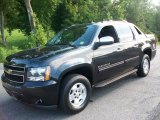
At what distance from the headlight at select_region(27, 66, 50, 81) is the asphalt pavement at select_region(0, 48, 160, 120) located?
67cm

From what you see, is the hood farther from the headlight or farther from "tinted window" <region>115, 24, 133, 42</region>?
"tinted window" <region>115, 24, 133, 42</region>

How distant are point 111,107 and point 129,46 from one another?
1.99 m

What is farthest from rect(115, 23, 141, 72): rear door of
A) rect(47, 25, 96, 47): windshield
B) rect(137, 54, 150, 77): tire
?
rect(47, 25, 96, 47): windshield

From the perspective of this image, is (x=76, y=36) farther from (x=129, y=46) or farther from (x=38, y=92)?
(x=38, y=92)

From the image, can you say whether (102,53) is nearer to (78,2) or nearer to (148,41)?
(148,41)

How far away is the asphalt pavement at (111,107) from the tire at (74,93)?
158 mm

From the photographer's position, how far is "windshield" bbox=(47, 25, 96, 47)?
244 inches

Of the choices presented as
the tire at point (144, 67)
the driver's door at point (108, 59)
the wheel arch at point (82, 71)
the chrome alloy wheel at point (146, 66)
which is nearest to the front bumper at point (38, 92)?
the wheel arch at point (82, 71)

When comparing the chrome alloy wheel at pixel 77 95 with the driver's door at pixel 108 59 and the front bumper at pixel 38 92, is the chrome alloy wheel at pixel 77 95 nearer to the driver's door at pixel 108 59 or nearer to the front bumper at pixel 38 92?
the front bumper at pixel 38 92

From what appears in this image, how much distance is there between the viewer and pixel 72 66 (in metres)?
5.45

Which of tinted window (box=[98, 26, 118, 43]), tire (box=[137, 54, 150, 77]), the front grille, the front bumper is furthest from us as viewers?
tire (box=[137, 54, 150, 77])

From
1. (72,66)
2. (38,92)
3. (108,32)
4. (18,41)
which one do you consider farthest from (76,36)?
(18,41)

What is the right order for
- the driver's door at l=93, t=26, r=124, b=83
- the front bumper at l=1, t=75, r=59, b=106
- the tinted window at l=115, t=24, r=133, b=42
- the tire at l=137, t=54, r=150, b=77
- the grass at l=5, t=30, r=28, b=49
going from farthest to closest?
the grass at l=5, t=30, r=28, b=49 < the tire at l=137, t=54, r=150, b=77 < the tinted window at l=115, t=24, r=133, b=42 < the driver's door at l=93, t=26, r=124, b=83 < the front bumper at l=1, t=75, r=59, b=106

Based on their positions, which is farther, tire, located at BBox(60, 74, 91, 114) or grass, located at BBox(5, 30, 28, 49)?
grass, located at BBox(5, 30, 28, 49)
